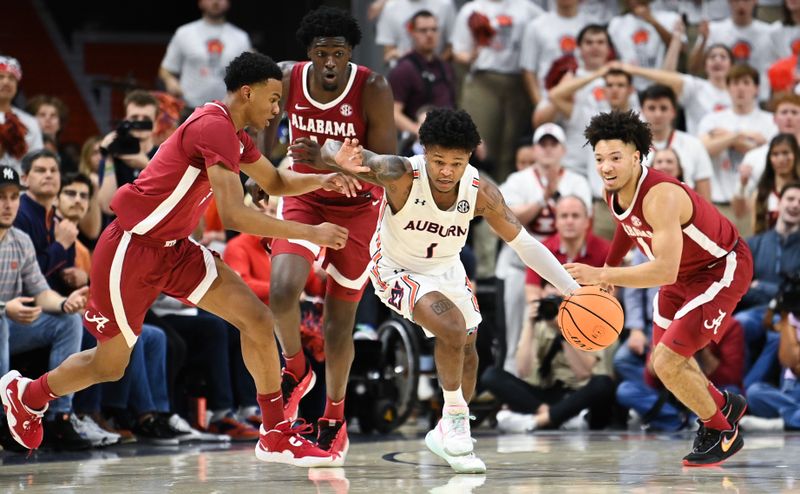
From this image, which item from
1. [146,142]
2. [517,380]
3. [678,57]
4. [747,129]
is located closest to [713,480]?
[517,380]

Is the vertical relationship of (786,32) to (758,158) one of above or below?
above

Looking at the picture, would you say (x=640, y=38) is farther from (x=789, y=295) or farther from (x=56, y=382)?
(x=56, y=382)

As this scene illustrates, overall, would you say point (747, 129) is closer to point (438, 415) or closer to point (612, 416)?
point (612, 416)

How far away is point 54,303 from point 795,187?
5447 mm

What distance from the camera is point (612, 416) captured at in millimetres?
9633

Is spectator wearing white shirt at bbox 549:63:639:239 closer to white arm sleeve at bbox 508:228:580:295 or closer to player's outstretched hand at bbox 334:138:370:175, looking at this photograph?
white arm sleeve at bbox 508:228:580:295

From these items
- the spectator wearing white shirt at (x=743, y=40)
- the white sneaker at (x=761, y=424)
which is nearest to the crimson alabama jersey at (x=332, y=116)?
the white sneaker at (x=761, y=424)

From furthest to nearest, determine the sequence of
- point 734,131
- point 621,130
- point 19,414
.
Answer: point 734,131, point 621,130, point 19,414

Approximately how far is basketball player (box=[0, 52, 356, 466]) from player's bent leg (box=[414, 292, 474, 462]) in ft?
2.29

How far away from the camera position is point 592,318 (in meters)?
6.32

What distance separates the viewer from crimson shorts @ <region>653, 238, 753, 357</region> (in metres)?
6.73

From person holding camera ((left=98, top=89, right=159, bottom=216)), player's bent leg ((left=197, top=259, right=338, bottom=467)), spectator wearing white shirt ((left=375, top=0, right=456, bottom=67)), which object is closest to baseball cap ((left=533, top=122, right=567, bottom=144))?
spectator wearing white shirt ((left=375, top=0, right=456, bottom=67))

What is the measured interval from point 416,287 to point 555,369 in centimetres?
360

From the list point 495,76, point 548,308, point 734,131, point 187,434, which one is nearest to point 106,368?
point 187,434
